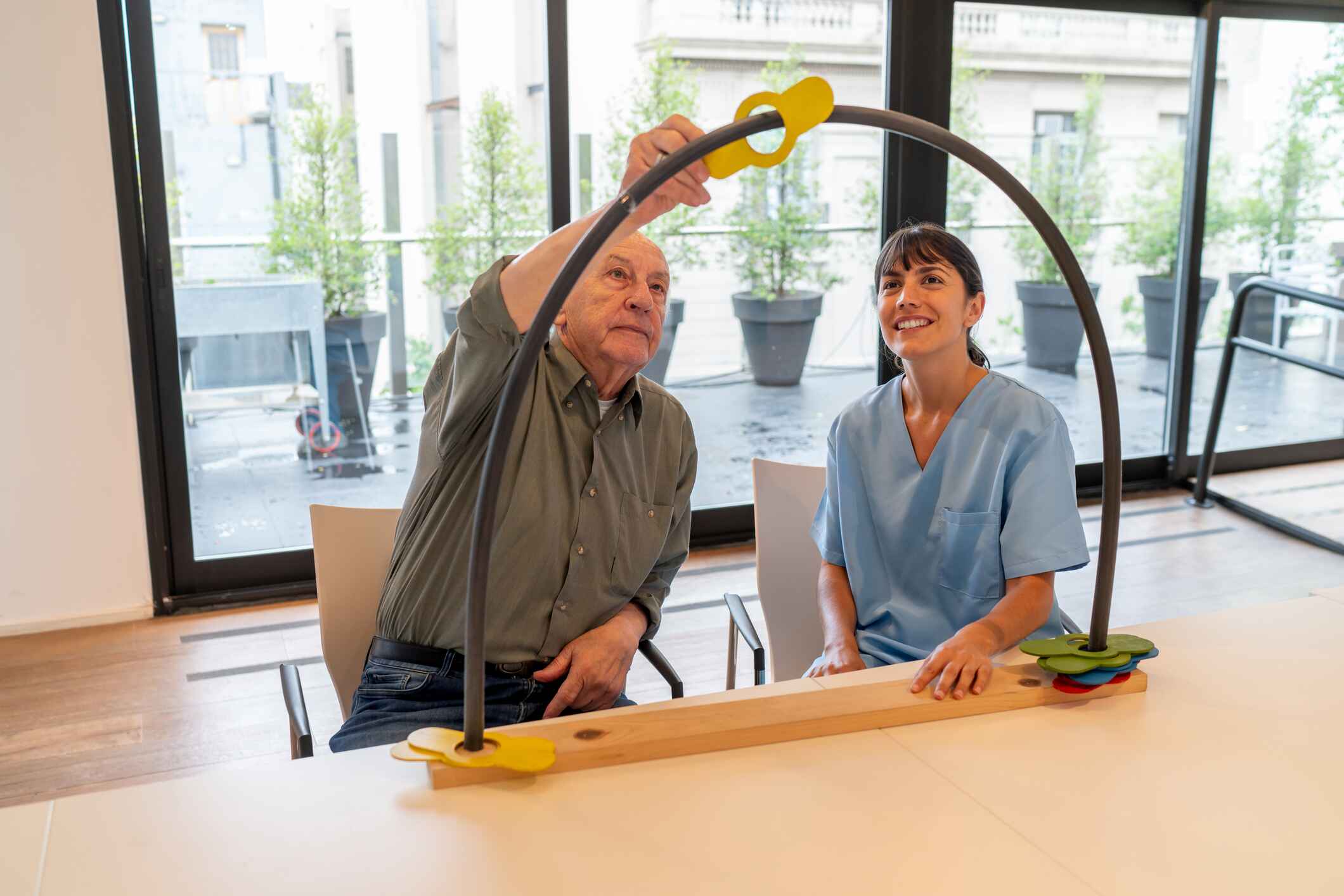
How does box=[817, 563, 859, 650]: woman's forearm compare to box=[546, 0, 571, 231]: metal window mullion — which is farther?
box=[546, 0, 571, 231]: metal window mullion

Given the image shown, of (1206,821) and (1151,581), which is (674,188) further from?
(1151,581)

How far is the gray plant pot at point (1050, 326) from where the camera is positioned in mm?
4488

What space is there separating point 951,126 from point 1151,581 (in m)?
1.71

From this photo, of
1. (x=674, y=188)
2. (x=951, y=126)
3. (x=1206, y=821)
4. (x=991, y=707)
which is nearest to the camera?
(x=1206, y=821)

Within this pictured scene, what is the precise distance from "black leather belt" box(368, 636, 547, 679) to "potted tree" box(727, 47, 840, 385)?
8.11 ft

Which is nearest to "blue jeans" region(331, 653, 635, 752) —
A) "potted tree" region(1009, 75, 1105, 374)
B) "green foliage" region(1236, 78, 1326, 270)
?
"potted tree" region(1009, 75, 1105, 374)

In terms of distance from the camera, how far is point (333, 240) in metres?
3.47

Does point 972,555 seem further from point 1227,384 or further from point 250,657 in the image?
point 1227,384

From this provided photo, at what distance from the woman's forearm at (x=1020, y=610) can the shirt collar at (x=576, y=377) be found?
0.61 meters

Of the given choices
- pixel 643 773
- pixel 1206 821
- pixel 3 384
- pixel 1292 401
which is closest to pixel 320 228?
pixel 3 384

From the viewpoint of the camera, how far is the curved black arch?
3.60 feet

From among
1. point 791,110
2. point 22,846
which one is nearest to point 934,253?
point 791,110

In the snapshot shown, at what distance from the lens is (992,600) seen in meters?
1.82

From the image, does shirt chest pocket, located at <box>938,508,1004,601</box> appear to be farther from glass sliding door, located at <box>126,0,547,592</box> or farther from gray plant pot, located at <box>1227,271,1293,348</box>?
gray plant pot, located at <box>1227,271,1293,348</box>
